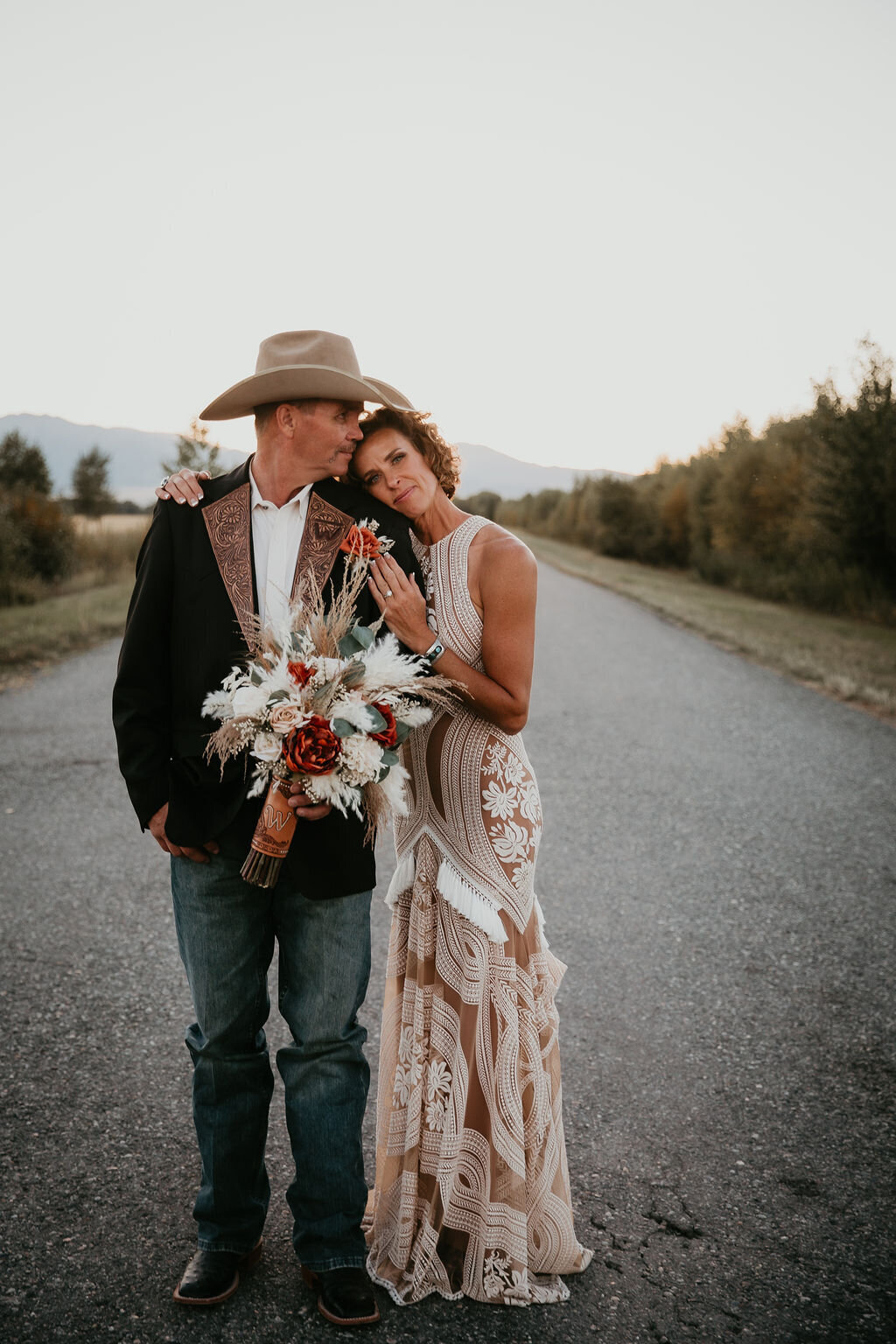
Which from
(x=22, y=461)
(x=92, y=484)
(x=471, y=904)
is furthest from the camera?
(x=92, y=484)

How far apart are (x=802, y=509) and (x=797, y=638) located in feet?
35.2

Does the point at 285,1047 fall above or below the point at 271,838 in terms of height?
below

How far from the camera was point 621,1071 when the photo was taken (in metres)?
3.51

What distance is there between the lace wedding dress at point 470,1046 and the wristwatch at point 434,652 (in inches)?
7.9

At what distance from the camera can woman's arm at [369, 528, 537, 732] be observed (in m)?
2.49

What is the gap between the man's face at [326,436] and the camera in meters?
2.46

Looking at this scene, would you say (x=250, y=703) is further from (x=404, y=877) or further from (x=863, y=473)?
(x=863, y=473)

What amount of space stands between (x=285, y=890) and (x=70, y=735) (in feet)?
21.9

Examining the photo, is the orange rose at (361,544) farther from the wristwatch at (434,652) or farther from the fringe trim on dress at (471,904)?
the fringe trim on dress at (471,904)

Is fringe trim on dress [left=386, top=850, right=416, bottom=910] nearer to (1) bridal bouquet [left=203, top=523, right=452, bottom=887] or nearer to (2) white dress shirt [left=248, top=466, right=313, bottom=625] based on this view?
(1) bridal bouquet [left=203, top=523, right=452, bottom=887]

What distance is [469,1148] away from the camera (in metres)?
2.48

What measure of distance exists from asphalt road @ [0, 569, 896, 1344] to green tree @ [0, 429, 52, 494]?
3272cm

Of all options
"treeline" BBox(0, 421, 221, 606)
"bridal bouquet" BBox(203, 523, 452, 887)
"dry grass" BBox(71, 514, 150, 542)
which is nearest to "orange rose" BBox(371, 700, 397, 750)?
"bridal bouquet" BBox(203, 523, 452, 887)

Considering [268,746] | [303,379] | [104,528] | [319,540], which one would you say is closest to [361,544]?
[319,540]
